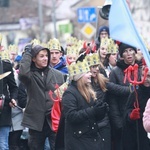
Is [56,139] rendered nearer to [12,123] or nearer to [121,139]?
[121,139]

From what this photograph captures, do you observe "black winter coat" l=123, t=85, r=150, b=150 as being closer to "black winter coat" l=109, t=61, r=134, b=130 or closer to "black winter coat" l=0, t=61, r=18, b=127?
"black winter coat" l=109, t=61, r=134, b=130

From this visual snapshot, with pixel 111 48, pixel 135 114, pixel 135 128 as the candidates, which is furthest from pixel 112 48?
pixel 135 114

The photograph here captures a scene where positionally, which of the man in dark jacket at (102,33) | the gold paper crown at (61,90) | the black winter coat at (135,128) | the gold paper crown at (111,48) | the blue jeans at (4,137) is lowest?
the blue jeans at (4,137)

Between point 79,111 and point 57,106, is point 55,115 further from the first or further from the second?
point 79,111

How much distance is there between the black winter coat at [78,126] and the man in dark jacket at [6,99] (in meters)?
1.71

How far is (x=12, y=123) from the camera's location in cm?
1238

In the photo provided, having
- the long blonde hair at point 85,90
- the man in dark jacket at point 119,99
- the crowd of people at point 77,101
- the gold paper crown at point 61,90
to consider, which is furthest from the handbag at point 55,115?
the long blonde hair at point 85,90

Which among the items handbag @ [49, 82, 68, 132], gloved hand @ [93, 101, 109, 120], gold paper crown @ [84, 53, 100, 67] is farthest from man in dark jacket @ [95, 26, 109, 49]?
gloved hand @ [93, 101, 109, 120]

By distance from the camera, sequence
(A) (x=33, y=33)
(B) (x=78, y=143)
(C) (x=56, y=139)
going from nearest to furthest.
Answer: (B) (x=78, y=143) < (C) (x=56, y=139) < (A) (x=33, y=33)

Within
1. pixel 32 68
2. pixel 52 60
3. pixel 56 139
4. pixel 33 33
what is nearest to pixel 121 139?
pixel 56 139

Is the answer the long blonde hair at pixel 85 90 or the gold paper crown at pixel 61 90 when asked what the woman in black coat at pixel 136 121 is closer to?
the long blonde hair at pixel 85 90

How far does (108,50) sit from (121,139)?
2.32 metres

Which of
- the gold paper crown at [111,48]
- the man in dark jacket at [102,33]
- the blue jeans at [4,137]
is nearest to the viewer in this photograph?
the blue jeans at [4,137]

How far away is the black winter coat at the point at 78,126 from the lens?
33.3 ft
